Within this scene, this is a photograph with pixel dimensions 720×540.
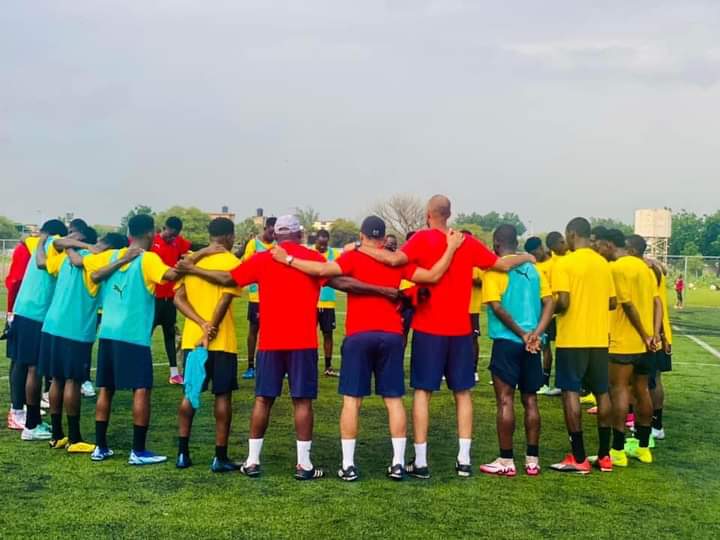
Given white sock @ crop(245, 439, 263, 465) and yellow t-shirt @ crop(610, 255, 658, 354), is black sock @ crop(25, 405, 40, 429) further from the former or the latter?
yellow t-shirt @ crop(610, 255, 658, 354)

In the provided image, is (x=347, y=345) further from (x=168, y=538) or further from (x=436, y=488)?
(x=168, y=538)

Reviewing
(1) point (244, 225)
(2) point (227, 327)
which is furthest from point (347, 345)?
(1) point (244, 225)

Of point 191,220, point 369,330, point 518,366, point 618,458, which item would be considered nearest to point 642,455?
point 618,458

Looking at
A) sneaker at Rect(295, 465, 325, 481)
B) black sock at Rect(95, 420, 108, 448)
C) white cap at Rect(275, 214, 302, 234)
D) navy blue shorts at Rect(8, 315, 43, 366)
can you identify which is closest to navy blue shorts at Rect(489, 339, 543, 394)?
sneaker at Rect(295, 465, 325, 481)

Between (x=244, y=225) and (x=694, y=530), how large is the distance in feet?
244

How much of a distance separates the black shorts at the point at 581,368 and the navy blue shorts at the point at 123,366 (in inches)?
151

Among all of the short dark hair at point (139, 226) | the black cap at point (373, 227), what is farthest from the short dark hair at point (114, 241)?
the black cap at point (373, 227)

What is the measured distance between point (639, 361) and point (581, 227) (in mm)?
1622

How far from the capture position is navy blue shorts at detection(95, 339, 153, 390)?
6.86 meters

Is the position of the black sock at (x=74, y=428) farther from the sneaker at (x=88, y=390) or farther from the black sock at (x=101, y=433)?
the sneaker at (x=88, y=390)

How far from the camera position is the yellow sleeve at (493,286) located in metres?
6.82

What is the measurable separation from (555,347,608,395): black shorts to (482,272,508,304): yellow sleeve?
863mm

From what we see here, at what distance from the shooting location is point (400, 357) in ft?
21.4

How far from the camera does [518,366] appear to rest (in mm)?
6891
